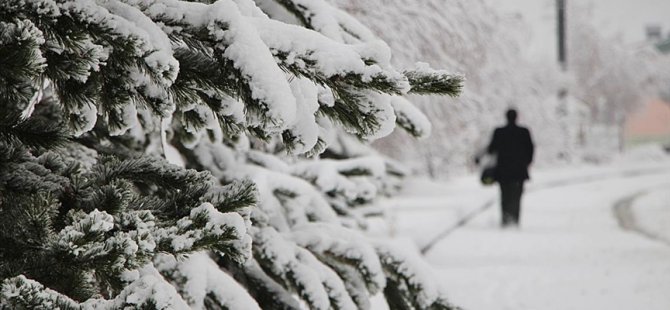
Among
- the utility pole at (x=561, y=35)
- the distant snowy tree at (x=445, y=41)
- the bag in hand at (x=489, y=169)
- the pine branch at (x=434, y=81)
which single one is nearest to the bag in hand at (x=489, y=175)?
the bag in hand at (x=489, y=169)

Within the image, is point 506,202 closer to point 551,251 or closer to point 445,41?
point 551,251

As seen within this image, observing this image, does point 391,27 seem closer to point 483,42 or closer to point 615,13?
point 483,42

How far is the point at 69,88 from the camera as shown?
1455 mm

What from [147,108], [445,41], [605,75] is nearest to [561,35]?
[605,75]

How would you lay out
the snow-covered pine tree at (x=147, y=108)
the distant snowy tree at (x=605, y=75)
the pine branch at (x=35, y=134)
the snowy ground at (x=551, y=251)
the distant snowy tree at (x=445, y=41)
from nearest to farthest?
the snow-covered pine tree at (x=147, y=108)
the pine branch at (x=35, y=134)
the distant snowy tree at (x=445, y=41)
the snowy ground at (x=551, y=251)
the distant snowy tree at (x=605, y=75)

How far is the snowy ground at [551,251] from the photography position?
5.88 m

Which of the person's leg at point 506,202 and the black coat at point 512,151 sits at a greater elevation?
the black coat at point 512,151

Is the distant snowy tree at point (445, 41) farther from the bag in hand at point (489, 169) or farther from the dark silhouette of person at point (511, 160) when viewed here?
the bag in hand at point (489, 169)

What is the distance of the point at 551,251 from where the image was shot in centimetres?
827

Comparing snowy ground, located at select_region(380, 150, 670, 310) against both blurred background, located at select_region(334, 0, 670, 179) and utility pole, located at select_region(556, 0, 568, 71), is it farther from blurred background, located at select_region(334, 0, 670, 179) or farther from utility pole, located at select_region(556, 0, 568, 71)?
utility pole, located at select_region(556, 0, 568, 71)

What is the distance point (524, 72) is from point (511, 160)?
13966mm

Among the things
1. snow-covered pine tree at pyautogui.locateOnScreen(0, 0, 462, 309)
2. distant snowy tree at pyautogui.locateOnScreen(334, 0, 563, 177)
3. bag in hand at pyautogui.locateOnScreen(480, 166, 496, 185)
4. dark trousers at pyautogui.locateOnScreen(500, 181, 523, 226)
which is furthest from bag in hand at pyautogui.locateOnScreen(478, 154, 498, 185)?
snow-covered pine tree at pyautogui.locateOnScreen(0, 0, 462, 309)

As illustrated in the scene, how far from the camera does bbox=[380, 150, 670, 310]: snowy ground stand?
19.3 feet

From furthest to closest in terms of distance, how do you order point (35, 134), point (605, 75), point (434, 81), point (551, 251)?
1. point (605, 75)
2. point (551, 251)
3. point (35, 134)
4. point (434, 81)
